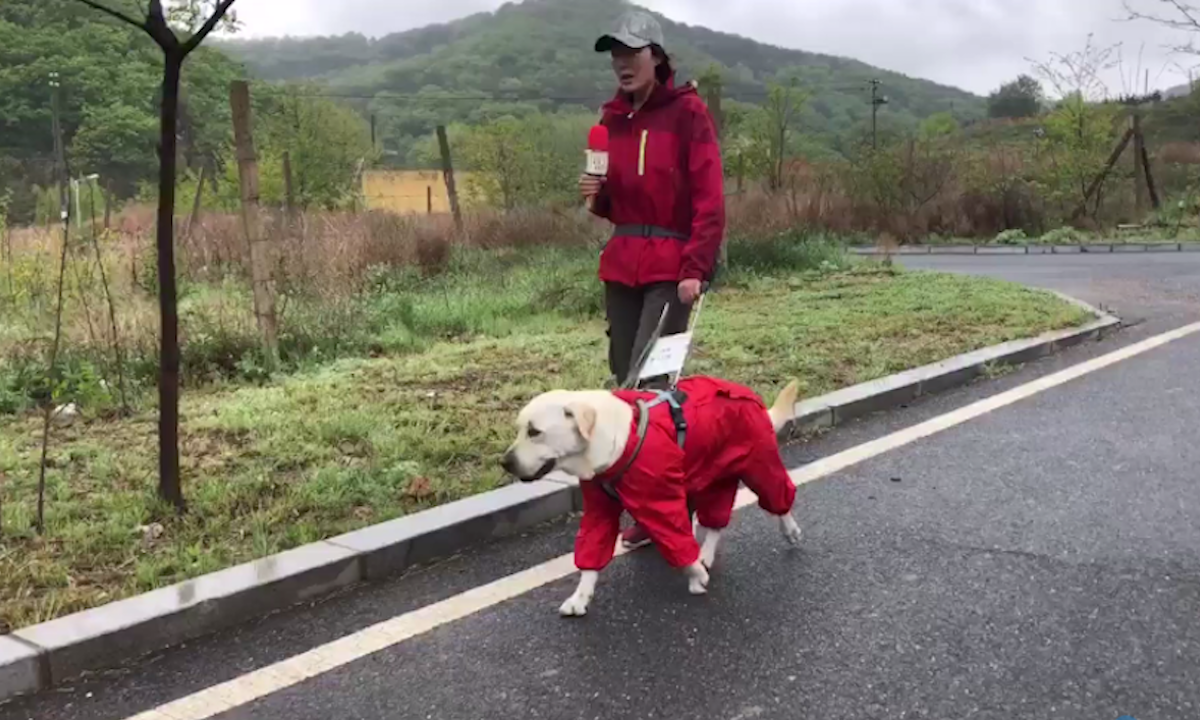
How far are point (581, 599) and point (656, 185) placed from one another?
1706mm

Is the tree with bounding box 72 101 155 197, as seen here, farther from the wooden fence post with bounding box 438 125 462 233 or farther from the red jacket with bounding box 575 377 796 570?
the red jacket with bounding box 575 377 796 570

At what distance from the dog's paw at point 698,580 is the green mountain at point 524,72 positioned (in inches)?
1159

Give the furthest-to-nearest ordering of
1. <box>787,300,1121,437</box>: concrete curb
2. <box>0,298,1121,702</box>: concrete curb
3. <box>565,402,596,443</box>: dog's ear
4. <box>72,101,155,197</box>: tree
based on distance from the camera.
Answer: <box>72,101,155,197</box>: tree → <box>787,300,1121,437</box>: concrete curb → <box>565,402,596,443</box>: dog's ear → <box>0,298,1121,702</box>: concrete curb

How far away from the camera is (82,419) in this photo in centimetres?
600

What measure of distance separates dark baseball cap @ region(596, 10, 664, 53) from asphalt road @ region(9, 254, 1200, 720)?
78.4 inches

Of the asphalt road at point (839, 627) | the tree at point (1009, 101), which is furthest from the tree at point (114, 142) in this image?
the tree at point (1009, 101)

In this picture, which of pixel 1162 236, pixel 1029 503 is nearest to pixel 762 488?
pixel 1029 503

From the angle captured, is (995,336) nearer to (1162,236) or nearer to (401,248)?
(401,248)

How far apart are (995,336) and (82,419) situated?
22.5 feet

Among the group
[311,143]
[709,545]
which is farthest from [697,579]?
[311,143]

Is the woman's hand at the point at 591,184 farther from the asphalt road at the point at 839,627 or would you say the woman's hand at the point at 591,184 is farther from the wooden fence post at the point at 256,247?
Answer: the wooden fence post at the point at 256,247

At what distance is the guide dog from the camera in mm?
3205

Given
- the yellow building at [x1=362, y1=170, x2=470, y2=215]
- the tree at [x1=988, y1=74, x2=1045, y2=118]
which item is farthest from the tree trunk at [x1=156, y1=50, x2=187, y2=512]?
the tree at [x1=988, y1=74, x2=1045, y2=118]

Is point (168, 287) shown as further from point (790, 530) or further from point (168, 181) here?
point (790, 530)
